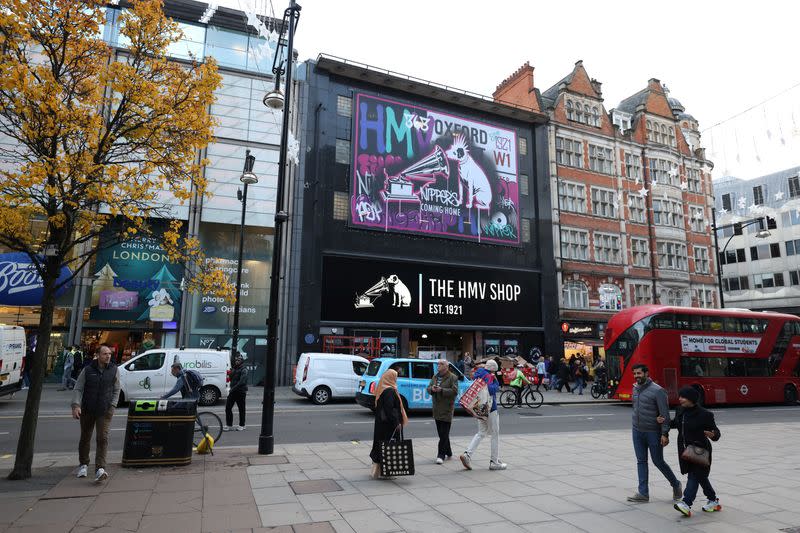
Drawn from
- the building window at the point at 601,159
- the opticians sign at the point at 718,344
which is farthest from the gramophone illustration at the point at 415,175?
the opticians sign at the point at 718,344

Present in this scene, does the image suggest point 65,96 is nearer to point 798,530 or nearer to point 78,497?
point 78,497

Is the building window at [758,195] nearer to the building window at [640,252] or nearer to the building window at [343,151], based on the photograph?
the building window at [640,252]

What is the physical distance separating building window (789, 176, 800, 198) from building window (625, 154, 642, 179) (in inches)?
932

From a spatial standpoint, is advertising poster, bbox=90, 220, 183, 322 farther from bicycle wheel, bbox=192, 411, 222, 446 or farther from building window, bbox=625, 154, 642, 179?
building window, bbox=625, 154, 642, 179

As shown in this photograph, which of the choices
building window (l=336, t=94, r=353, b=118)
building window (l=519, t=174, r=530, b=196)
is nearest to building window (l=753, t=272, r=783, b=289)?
building window (l=519, t=174, r=530, b=196)

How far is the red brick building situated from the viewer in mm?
34906

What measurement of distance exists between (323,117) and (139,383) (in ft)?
59.3

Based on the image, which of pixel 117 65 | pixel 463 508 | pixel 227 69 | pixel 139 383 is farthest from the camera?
pixel 227 69

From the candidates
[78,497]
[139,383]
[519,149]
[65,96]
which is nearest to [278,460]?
[78,497]

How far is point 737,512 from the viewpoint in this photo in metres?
6.35

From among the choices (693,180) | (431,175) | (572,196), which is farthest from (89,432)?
(693,180)

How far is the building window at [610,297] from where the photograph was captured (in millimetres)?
34750

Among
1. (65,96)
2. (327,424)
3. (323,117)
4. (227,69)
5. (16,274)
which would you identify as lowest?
(327,424)

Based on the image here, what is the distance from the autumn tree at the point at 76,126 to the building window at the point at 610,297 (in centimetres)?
3076
